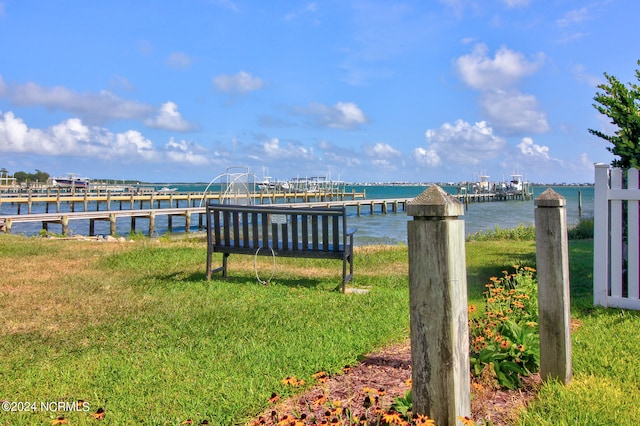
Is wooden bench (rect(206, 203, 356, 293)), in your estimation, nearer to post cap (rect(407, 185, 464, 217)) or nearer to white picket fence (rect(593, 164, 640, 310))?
white picket fence (rect(593, 164, 640, 310))

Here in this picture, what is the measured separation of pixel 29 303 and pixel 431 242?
560 centimetres

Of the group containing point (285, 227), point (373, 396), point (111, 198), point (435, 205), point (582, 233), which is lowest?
point (373, 396)

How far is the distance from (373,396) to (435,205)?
1549 mm

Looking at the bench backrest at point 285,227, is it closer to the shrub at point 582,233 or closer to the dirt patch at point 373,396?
the dirt patch at point 373,396

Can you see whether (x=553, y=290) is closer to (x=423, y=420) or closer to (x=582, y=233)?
(x=423, y=420)

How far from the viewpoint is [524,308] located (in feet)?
15.1

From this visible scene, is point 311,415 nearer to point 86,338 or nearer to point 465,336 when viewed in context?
point 465,336

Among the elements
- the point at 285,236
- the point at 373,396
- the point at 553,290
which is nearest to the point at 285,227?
the point at 285,236

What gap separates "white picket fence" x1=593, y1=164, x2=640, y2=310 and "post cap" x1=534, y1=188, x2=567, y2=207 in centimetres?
218

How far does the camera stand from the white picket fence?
202 inches

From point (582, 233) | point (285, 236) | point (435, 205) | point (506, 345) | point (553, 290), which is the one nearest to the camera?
point (435, 205)

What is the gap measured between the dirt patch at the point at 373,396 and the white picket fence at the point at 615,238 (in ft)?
8.12

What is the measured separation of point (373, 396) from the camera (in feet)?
10.2

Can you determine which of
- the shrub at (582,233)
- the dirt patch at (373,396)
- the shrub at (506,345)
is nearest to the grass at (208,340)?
the dirt patch at (373,396)
